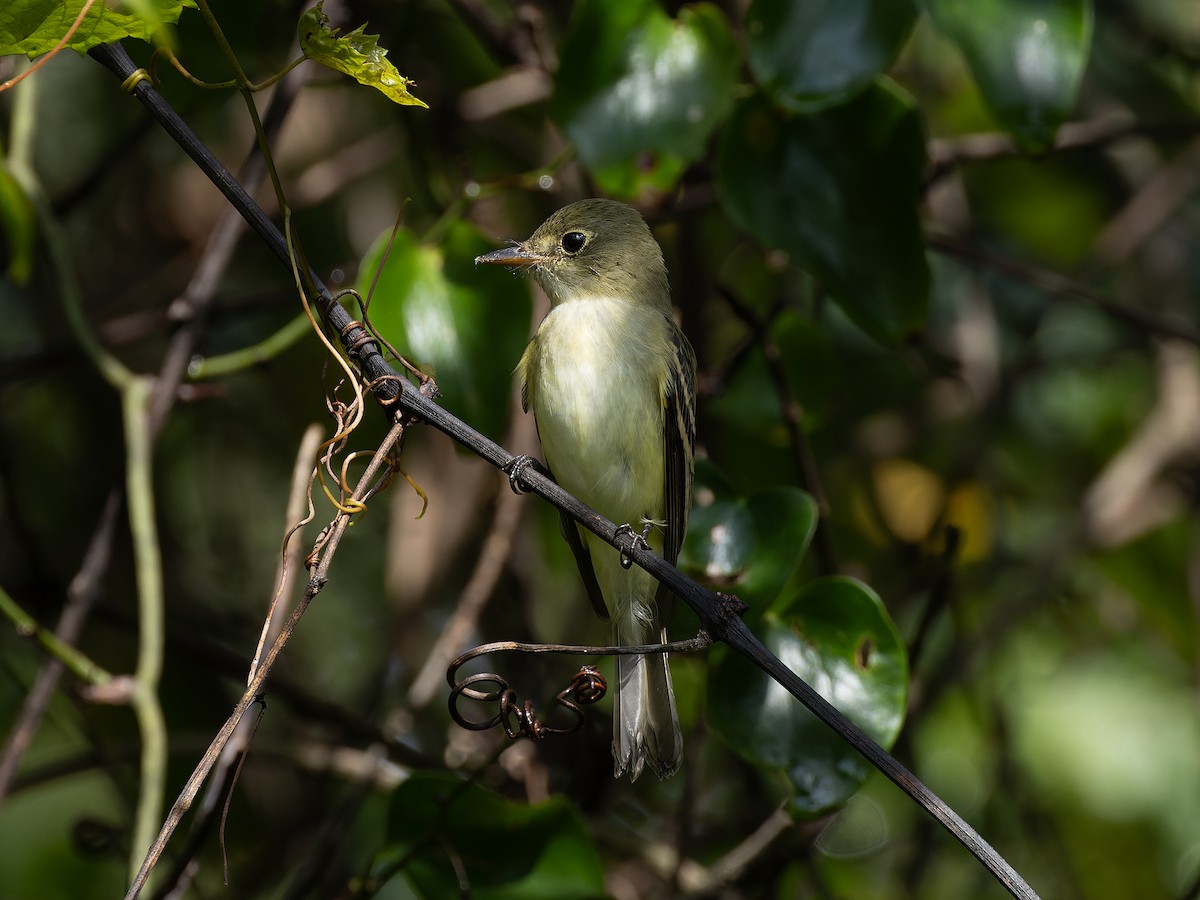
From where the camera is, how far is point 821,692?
98.3 inches

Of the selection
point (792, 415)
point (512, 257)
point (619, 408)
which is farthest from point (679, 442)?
point (512, 257)

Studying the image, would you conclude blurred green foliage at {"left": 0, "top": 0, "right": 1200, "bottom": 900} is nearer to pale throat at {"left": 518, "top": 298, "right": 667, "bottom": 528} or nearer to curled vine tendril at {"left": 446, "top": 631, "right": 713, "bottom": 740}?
pale throat at {"left": 518, "top": 298, "right": 667, "bottom": 528}

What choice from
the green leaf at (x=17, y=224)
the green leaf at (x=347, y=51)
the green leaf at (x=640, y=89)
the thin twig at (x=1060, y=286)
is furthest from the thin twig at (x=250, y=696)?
the thin twig at (x=1060, y=286)

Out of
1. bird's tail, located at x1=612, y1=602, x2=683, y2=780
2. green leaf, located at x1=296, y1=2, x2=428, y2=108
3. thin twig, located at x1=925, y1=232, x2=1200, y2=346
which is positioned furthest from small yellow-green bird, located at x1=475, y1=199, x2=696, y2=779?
green leaf, located at x1=296, y1=2, x2=428, y2=108

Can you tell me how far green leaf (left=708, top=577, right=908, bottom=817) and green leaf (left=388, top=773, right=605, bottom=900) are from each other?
0.43 m

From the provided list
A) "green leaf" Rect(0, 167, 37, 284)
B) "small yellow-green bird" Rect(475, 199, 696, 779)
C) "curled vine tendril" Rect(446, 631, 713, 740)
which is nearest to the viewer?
"curled vine tendril" Rect(446, 631, 713, 740)

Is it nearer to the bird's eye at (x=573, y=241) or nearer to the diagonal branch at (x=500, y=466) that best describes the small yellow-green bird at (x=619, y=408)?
the bird's eye at (x=573, y=241)

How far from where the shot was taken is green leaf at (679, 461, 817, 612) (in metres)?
2.59

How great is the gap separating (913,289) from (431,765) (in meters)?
1.75

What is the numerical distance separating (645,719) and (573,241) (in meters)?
1.30

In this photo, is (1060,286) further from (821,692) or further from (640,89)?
(821,692)

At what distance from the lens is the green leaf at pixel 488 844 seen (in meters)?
2.63

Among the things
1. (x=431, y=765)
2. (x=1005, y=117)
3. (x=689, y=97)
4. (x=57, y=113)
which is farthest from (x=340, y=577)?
(x=1005, y=117)

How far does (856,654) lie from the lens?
2494 millimetres
